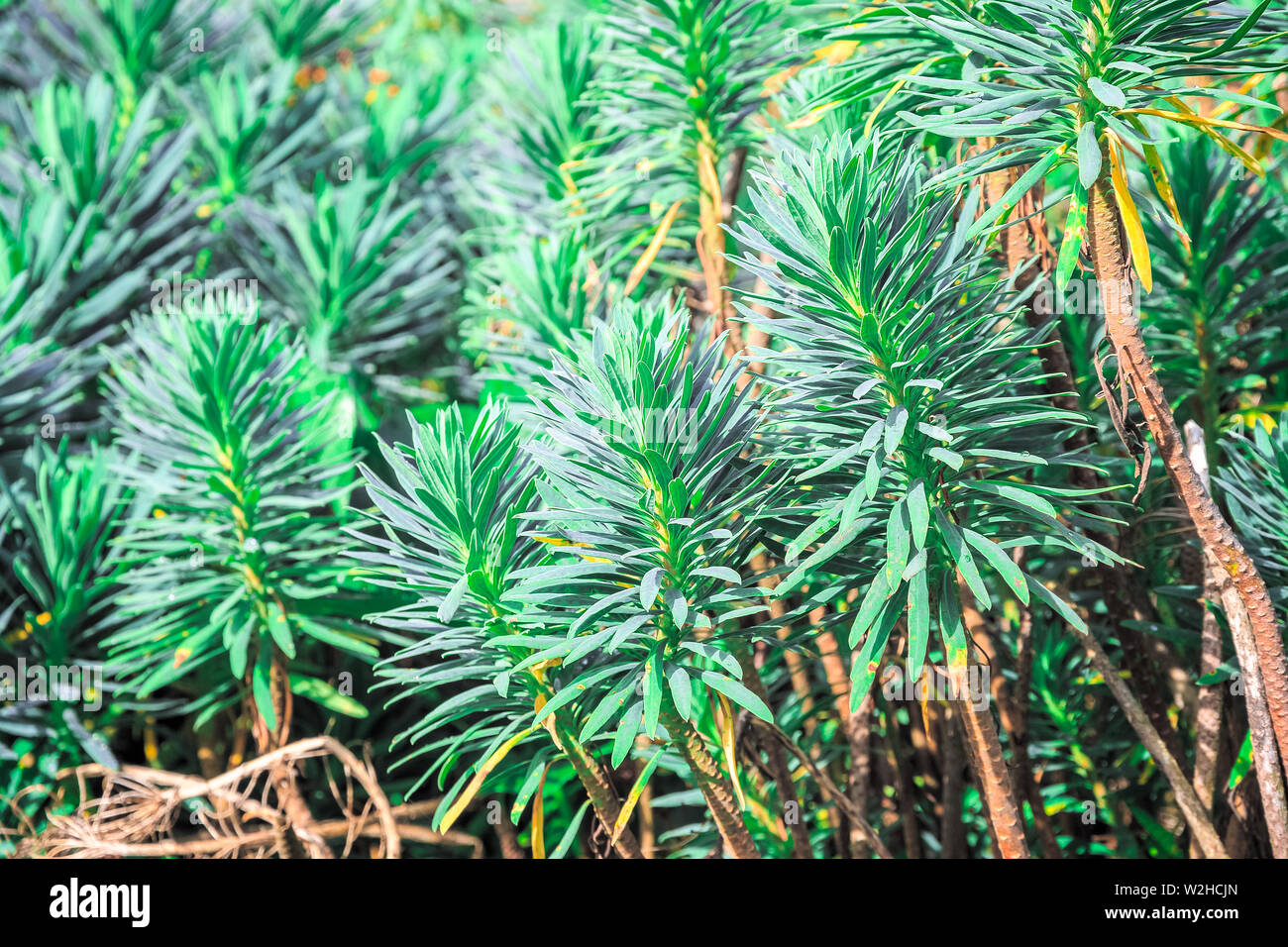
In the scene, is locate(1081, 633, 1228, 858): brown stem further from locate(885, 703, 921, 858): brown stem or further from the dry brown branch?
the dry brown branch

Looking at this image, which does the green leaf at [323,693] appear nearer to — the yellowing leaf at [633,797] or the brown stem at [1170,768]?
the yellowing leaf at [633,797]

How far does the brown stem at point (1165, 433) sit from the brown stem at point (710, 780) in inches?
15.1

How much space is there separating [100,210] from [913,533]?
3.22ft

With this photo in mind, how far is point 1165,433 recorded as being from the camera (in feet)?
2.16

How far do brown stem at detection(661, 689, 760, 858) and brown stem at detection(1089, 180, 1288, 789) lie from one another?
0.38m

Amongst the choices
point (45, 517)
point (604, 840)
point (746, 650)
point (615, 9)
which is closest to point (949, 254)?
point (746, 650)

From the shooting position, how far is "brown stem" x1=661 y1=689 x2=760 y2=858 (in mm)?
700

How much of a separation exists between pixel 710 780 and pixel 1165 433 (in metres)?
0.41

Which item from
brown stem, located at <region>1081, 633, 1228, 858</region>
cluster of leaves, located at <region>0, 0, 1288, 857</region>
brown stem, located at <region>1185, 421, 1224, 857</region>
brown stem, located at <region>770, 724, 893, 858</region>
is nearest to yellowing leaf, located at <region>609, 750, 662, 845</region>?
cluster of leaves, located at <region>0, 0, 1288, 857</region>

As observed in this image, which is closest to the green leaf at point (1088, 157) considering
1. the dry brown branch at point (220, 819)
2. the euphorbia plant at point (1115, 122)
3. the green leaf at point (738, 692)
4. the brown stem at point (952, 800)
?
the euphorbia plant at point (1115, 122)

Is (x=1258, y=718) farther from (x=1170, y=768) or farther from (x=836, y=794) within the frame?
(x=836, y=794)

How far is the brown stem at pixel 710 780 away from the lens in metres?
0.70

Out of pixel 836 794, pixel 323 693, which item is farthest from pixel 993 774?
pixel 323 693

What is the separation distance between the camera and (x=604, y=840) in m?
0.89
